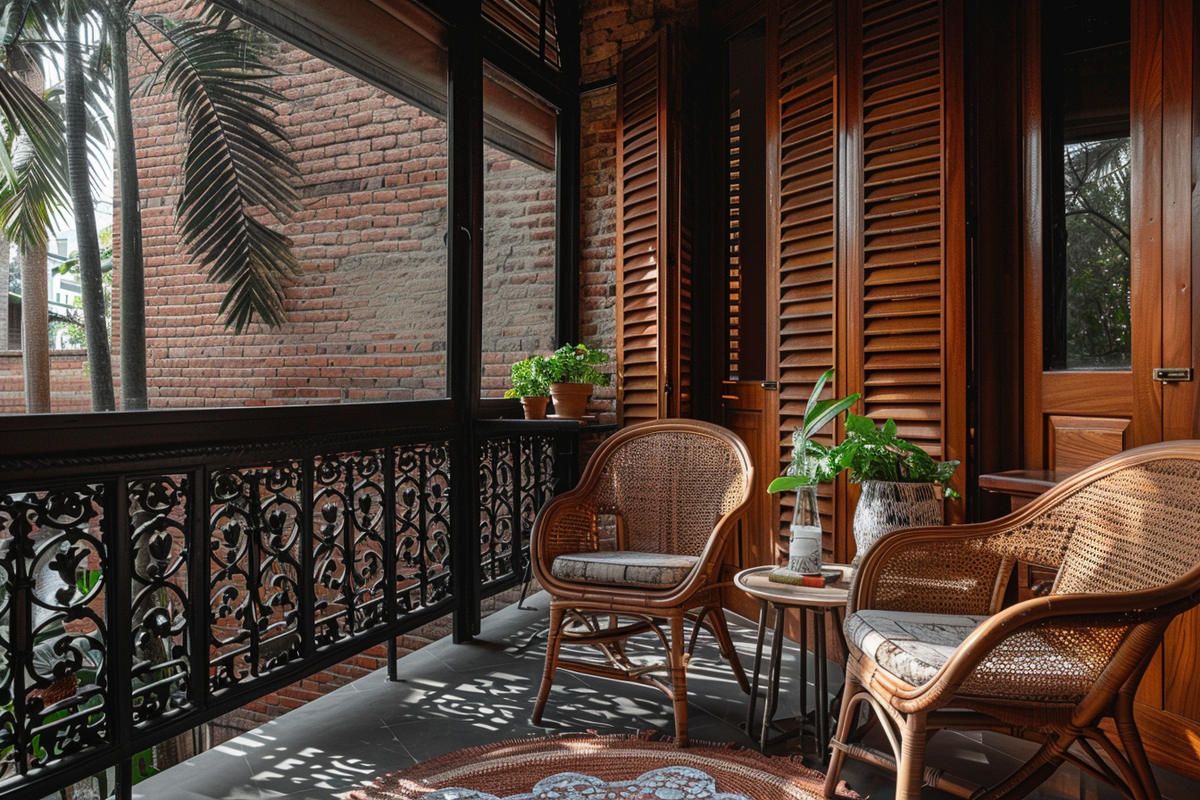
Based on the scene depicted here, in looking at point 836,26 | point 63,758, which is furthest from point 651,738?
point 836,26

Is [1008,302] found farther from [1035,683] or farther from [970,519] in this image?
[1035,683]

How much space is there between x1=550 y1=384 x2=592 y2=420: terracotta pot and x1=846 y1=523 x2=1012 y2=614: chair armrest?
1763 millimetres

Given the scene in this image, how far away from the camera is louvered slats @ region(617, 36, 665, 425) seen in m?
3.49

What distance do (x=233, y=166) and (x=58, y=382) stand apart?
81cm

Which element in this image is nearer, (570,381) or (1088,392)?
(1088,392)

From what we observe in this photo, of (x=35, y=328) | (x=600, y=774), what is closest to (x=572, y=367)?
(x=600, y=774)

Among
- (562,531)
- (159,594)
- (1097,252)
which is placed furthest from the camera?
(562,531)

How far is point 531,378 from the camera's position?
11.5 ft

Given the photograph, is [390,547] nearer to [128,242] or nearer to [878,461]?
[128,242]

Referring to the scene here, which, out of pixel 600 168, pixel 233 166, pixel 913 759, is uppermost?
pixel 600 168

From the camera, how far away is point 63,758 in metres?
1.72

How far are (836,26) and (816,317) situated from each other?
111 cm

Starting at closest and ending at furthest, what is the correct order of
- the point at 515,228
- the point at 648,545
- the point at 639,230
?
the point at 648,545 → the point at 639,230 → the point at 515,228

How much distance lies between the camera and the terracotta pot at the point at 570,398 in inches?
137
